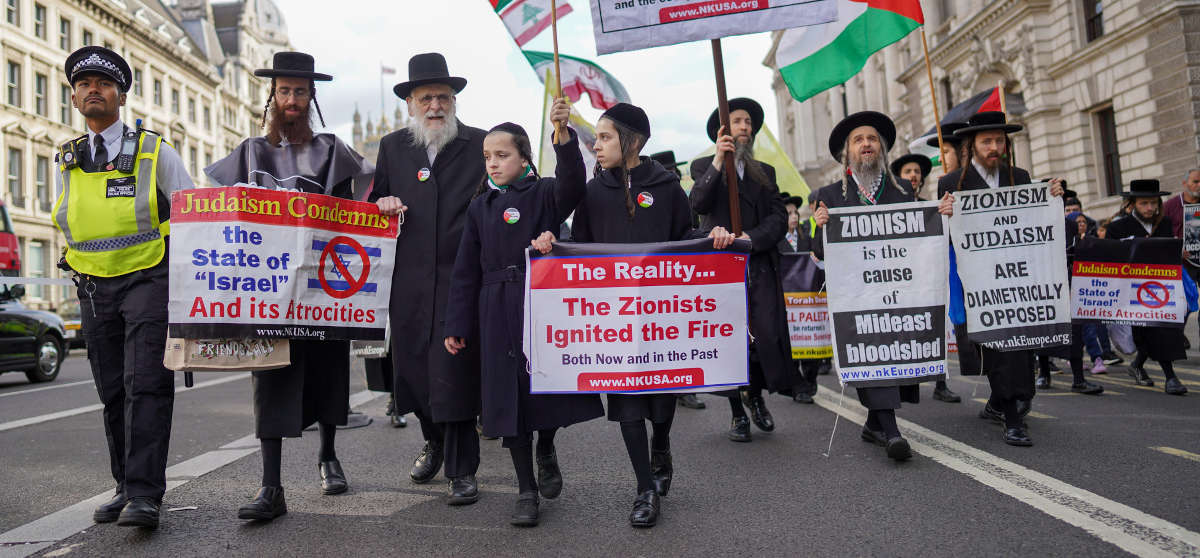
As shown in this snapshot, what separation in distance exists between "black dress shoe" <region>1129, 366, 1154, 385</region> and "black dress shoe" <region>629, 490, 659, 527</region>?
255 inches

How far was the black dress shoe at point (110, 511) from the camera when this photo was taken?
381 centimetres

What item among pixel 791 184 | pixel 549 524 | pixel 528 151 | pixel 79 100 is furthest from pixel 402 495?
pixel 791 184

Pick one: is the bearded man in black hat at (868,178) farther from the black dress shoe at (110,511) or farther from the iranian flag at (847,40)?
the black dress shoe at (110,511)

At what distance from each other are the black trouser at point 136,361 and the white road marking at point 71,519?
282 millimetres

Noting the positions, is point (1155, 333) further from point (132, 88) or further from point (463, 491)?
point (132, 88)

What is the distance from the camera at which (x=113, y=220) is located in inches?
153

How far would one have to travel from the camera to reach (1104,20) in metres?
21.9

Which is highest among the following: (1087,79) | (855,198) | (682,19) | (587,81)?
(1087,79)

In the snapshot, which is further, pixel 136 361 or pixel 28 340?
pixel 28 340

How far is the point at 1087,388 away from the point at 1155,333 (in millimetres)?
900

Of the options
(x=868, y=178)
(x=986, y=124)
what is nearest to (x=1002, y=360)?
(x=868, y=178)

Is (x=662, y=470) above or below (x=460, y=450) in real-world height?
below

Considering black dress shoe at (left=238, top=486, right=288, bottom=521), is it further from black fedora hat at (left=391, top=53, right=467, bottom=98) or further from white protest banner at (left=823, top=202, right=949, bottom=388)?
white protest banner at (left=823, top=202, right=949, bottom=388)

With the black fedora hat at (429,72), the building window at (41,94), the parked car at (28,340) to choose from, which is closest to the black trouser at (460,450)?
the black fedora hat at (429,72)
